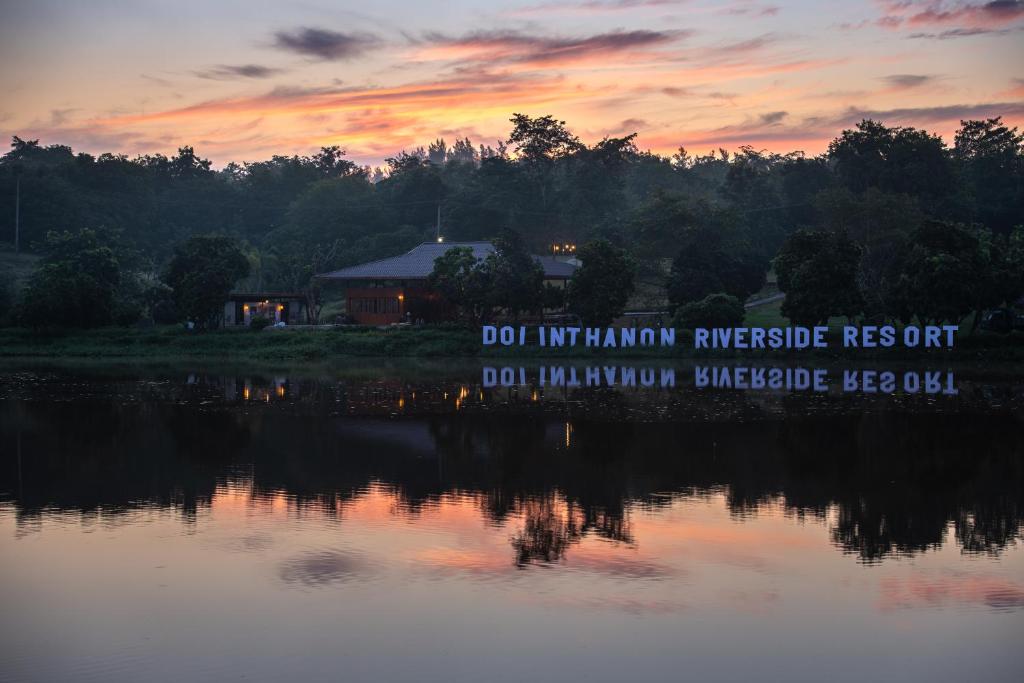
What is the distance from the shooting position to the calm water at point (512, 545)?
1441cm

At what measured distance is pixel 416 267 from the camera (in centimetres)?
8862

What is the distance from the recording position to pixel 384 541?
2036 cm

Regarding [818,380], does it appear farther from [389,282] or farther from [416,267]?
[389,282]

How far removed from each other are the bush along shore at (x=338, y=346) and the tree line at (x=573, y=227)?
206 cm

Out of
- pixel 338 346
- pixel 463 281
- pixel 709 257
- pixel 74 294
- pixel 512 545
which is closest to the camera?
pixel 512 545

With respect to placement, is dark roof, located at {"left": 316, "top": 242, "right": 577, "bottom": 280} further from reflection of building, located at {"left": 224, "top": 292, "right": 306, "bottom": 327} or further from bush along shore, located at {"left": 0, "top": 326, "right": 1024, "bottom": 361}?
bush along shore, located at {"left": 0, "top": 326, "right": 1024, "bottom": 361}

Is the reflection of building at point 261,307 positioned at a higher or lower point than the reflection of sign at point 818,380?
higher

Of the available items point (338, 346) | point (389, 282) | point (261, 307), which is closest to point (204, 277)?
point (338, 346)

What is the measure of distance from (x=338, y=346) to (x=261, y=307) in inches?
832

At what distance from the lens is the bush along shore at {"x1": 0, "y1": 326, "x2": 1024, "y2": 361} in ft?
222

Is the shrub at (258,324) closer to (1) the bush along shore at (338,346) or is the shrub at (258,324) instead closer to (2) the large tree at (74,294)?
(1) the bush along shore at (338,346)

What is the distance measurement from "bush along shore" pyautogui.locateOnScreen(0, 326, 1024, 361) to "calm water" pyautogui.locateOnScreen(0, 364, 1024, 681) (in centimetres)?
2777

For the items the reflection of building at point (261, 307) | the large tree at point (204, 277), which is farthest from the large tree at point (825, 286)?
the reflection of building at point (261, 307)

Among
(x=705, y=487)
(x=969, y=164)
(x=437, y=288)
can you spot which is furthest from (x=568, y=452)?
(x=969, y=164)
